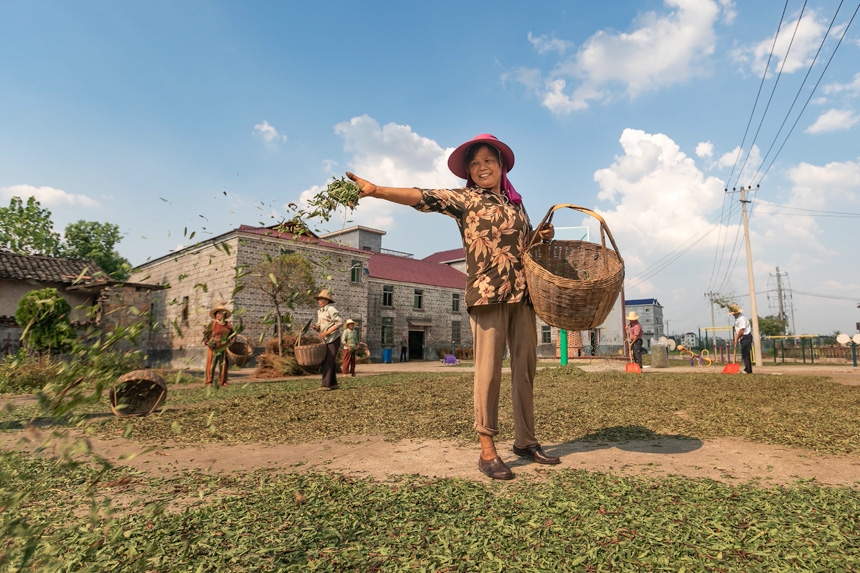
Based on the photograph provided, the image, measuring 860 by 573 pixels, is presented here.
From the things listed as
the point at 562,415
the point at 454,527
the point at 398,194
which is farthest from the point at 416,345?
the point at 454,527

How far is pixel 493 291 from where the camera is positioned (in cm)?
312

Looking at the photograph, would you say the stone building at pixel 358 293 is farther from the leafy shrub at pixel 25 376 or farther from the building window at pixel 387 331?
the leafy shrub at pixel 25 376

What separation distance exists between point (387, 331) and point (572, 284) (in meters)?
26.9

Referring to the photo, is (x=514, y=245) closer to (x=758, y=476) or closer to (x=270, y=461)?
(x=758, y=476)

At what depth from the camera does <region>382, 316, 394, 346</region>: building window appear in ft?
95.4

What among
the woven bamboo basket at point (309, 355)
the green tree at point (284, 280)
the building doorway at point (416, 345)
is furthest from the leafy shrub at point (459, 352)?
the woven bamboo basket at point (309, 355)

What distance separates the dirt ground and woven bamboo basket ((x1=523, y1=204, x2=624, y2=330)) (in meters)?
1.01

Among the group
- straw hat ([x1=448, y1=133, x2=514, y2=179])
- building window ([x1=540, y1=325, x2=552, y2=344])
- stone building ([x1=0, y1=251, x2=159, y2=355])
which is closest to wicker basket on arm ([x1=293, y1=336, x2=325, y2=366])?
straw hat ([x1=448, y1=133, x2=514, y2=179])

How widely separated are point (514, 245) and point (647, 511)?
1763 millimetres

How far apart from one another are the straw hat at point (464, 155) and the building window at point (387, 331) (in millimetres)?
25651

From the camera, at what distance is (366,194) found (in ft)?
10.4

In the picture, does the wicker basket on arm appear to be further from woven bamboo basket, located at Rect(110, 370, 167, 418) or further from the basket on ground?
woven bamboo basket, located at Rect(110, 370, 167, 418)

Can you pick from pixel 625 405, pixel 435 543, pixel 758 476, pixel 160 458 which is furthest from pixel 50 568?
pixel 625 405

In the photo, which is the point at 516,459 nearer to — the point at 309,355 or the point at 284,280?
the point at 309,355
